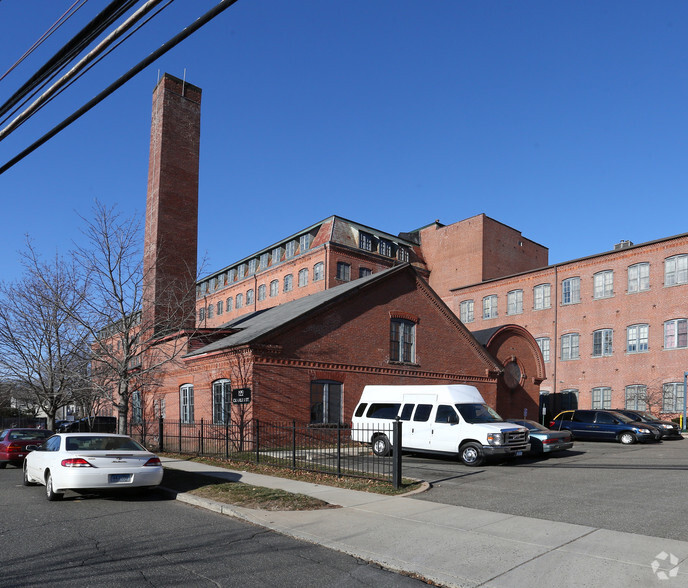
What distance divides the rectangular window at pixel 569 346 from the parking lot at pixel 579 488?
25.4 m

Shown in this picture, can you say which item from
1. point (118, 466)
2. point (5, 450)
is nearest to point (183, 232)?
point (5, 450)

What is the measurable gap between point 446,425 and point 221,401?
10.0 m

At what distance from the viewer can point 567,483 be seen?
13.2 meters

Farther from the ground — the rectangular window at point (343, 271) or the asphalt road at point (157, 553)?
the rectangular window at point (343, 271)

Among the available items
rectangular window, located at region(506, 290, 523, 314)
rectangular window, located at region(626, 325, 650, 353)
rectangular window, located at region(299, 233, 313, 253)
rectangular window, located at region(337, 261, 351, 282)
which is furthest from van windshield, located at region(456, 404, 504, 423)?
rectangular window, located at region(299, 233, 313, 253)

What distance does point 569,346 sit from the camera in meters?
44.8

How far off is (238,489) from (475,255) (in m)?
48.5

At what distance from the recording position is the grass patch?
12.2 metres

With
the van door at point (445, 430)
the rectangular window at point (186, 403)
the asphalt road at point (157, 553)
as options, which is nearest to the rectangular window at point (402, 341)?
the van door at point (445, 430)

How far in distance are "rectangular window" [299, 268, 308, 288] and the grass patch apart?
39927 mm

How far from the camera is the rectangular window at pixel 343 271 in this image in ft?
181

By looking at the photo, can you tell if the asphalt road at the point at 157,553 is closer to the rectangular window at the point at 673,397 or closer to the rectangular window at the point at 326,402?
the rectangular window at the point at 326,402

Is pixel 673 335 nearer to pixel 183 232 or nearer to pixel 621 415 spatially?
pixel 621 415

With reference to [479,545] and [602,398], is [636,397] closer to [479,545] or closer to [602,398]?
[602,398]
